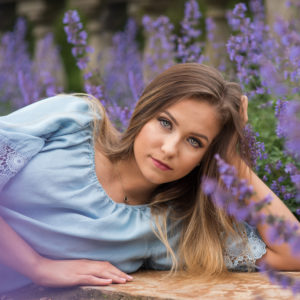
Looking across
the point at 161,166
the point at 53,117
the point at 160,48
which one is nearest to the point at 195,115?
the point at 161,166

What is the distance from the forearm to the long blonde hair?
0.52m

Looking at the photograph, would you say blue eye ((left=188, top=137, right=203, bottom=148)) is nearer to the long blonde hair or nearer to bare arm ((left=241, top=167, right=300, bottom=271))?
the long blonde hair

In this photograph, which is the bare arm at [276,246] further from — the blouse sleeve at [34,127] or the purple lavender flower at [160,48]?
the purple lavender flower at [160,48]

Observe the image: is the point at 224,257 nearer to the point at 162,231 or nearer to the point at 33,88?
the point at 162,231

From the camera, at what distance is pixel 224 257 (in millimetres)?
2164

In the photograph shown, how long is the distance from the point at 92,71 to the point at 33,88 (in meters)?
0.84

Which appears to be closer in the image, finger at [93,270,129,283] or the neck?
finger at [93,270,129,283]

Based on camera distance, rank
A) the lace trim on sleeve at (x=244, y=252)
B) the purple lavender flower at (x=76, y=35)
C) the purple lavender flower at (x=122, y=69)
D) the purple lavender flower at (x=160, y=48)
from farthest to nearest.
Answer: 1. the purple lavender flower at (x=122, y=69)
2. the purple lavender flower at (x=160, y=48)
3. the purple lavender flower at (x=76, y=35)
4. the lace trim on sleeve at (x=244, y=252)

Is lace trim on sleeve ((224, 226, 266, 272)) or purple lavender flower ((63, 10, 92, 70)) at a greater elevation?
purple lavender flower ((63, 10, 92, 70))

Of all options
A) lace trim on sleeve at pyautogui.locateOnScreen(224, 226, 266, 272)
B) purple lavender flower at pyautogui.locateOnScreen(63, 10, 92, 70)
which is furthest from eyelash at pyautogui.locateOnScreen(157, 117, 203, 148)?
purple lavender flower at pyautogui.locateOnScreen(63, 10, 92, 70)

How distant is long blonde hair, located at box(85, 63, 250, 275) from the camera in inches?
78.3

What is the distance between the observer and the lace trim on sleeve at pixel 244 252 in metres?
2.13

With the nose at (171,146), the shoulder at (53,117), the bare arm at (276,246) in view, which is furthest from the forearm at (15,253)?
the bare arm at (276,246)

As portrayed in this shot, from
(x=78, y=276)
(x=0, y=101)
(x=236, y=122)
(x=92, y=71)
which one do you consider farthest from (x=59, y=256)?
(x=0, y=101)
